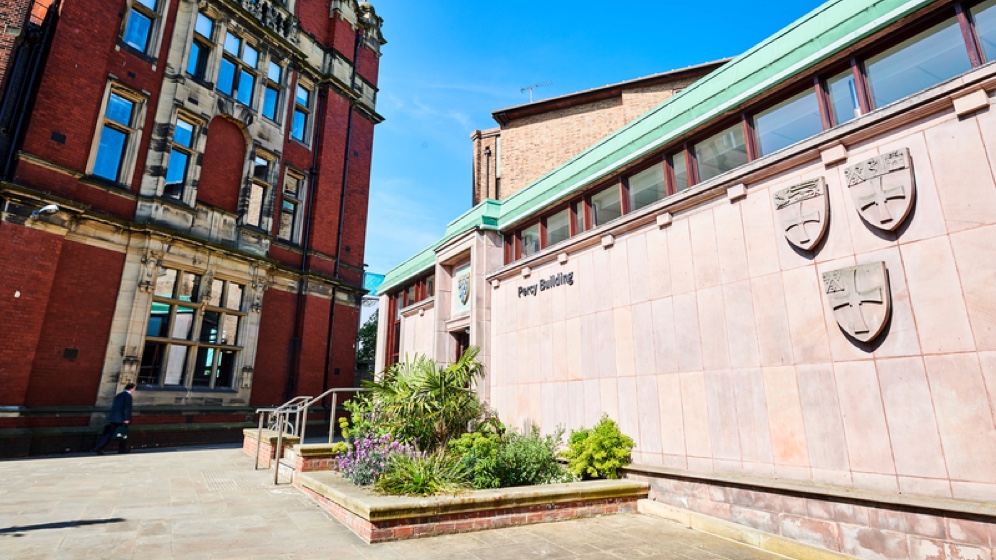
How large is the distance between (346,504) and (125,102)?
14.9m

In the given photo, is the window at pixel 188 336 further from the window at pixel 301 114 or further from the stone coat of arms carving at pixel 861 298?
the stone coat of arms carving at pixel 861 298

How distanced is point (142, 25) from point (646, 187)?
654 inches

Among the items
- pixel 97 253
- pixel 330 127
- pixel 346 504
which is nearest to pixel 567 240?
pixel 346 504

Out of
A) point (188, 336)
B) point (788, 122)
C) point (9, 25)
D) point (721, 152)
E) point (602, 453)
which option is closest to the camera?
point (788, 122)

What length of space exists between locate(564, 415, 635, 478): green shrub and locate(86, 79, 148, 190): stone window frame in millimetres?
14676

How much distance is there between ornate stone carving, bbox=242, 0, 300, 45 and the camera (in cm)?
1770

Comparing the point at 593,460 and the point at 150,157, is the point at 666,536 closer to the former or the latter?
the point at 593,460

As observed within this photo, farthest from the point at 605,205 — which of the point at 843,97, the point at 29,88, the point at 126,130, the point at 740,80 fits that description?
the point at 29,88

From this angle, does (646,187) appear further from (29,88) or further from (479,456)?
(29,88)

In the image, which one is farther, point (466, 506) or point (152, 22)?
point (152, 22)

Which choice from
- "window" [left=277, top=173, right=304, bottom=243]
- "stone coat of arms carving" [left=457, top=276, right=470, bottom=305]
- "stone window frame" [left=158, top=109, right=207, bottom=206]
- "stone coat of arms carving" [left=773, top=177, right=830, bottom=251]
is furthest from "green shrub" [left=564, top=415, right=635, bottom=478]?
"window" [left=277, top=173, right=304, bottom=243]

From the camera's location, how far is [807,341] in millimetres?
5398

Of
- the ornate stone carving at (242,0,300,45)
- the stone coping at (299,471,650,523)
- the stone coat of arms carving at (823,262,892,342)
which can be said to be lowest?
the stone coping at (299,471,650,523)

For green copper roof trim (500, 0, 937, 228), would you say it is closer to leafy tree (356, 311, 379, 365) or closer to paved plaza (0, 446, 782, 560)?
paved plaza (0, 446, 782, 560)
